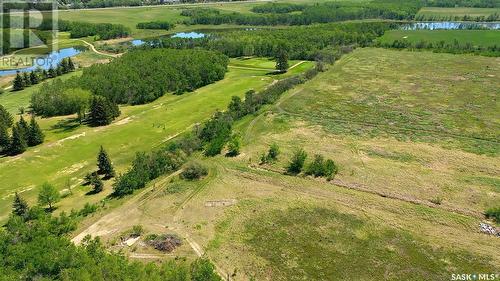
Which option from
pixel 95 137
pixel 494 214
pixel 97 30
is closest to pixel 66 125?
pixel 95 137

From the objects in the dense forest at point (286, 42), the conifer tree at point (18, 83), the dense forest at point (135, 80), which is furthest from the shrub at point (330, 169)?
the conifer tree at point (18, 83)

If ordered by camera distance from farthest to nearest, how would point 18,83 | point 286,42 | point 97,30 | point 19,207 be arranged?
point 97,30 → point 286,42 → point 18,83 → point 19,207

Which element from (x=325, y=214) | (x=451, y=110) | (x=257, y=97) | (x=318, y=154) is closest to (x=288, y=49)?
(x=257, y=97)

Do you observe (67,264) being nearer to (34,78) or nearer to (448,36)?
(34,78)

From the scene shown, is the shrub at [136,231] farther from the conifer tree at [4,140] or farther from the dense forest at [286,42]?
the dense forest at [286,42]

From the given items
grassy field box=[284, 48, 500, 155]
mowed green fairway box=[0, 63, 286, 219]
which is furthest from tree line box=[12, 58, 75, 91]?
grassy field box=[284, 48, 500, 155]

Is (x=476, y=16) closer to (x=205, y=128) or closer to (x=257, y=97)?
(x=257, y=97)
